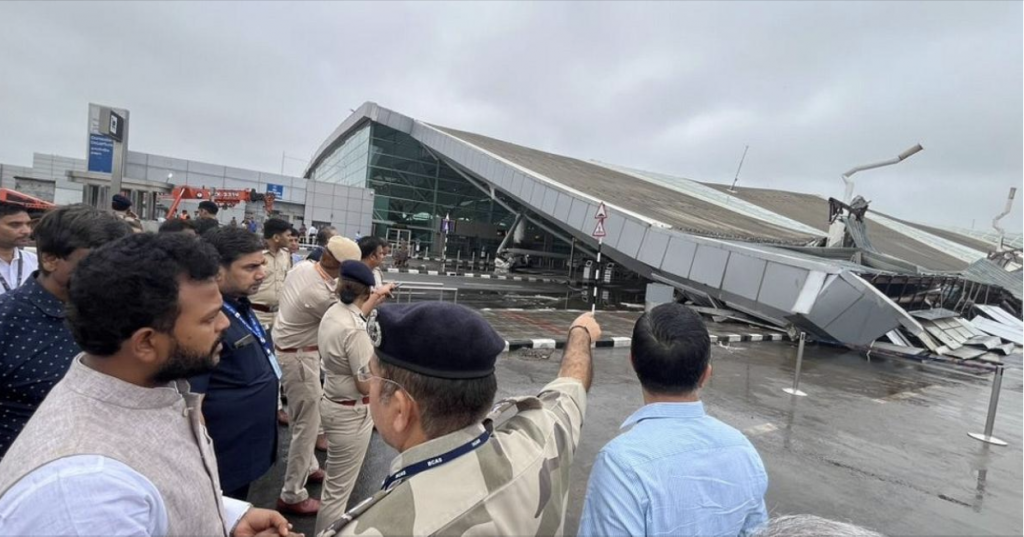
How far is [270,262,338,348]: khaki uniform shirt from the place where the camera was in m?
3.19

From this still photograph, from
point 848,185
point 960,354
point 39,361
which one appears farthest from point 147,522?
point 848,185

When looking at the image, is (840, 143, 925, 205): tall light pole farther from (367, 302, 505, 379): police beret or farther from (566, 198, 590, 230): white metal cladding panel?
(367, 302, 505, 379): police beret

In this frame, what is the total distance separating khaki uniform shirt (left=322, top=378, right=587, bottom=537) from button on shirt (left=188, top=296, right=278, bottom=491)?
5.43 feet

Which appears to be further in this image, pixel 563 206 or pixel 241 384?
pixel 563 206

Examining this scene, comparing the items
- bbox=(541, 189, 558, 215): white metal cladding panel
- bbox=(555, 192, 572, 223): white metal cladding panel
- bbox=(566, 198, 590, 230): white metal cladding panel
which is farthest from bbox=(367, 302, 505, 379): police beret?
bbox=(541, 189, 558, 215): white metal cladding panel

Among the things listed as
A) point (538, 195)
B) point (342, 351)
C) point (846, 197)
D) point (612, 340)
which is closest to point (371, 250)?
point (342, 351)

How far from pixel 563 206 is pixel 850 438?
38.0ft

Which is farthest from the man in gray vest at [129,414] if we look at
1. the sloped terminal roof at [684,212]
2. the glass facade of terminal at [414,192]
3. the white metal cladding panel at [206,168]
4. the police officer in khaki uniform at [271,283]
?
the white metal cladding panel at [206,168]

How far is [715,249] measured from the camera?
38.5ft

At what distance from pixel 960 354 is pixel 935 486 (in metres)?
8.76

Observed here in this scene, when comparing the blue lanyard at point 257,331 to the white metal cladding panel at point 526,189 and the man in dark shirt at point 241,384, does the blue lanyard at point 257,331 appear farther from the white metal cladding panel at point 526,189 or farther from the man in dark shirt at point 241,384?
the white metal cladding panel at point 526,189

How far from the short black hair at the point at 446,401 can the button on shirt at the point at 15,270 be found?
318 cm

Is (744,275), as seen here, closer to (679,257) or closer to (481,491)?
(679,257)

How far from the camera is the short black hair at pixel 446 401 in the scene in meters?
1.13
